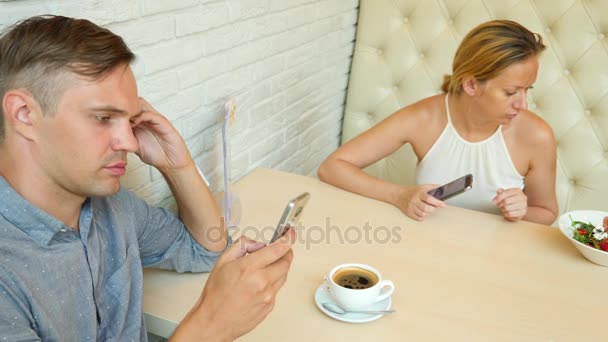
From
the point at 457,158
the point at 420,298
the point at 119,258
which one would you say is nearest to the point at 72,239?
the point at 119,258

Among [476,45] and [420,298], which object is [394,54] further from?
[420,298]

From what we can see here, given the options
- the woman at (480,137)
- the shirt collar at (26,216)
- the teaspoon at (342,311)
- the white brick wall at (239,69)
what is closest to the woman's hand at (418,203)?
the woman at (480,137)

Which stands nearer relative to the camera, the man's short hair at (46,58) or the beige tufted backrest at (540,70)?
the man's short hair at (46,58)

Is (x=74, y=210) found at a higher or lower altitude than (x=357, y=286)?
higher

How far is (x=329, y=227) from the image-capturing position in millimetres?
Result: 1201

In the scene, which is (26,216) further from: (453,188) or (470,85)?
(470,85)

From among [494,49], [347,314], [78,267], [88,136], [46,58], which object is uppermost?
[46,58]

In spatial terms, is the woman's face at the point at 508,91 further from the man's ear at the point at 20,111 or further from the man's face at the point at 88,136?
the man's ear at the point at 20,111

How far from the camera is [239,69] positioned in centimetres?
137

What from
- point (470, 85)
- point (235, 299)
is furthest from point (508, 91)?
point (235, 299)

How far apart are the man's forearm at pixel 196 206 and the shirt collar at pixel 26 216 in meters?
0.34

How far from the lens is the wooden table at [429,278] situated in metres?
0.90

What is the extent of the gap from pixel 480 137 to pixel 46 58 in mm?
1153

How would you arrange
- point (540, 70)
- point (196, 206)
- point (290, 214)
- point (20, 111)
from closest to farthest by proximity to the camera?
point (20, 111) < point (290, 214) < point (196, 206) < point (540, 70)
